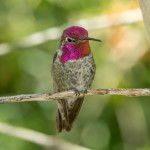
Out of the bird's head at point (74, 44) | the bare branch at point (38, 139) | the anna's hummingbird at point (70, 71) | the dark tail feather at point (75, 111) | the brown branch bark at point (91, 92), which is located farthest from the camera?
the bare branch at point (38, 139)

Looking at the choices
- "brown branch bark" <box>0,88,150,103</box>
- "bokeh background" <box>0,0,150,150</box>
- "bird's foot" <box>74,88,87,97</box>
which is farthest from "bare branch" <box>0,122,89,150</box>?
"brown branch bark" <box>0,88,150,103</box>

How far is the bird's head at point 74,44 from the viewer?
376cm

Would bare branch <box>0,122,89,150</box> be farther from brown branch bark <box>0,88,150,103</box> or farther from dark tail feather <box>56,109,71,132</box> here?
brown branch bark <box>0,88,150,103</box>

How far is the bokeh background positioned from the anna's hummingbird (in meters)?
1.12

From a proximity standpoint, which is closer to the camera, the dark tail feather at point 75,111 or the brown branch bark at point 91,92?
the brown branch bark at point 91,92

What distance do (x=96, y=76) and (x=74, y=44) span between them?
1.45 m

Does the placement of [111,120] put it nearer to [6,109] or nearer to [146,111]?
[146,111]

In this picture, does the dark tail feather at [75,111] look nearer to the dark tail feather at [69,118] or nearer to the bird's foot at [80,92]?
the dark tail feather at [69,118]

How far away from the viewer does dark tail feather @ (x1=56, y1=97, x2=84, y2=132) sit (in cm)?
401

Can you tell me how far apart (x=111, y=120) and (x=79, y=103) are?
5.08ft

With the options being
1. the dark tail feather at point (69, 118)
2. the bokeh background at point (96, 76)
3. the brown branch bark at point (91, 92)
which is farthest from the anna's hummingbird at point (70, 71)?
the bokeh background at point (96, 76)

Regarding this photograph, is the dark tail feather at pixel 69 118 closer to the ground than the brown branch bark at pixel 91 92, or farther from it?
closer to the ground

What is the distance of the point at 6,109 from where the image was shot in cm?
564

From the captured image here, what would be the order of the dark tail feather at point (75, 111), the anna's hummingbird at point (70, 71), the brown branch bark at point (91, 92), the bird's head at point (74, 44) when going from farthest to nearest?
the dark tail feather at point (75, 111) → the anna's hummingbird at point (70, 71) → the bird's head at point (74, 44) → the brown branch bark at point (91, 92)
